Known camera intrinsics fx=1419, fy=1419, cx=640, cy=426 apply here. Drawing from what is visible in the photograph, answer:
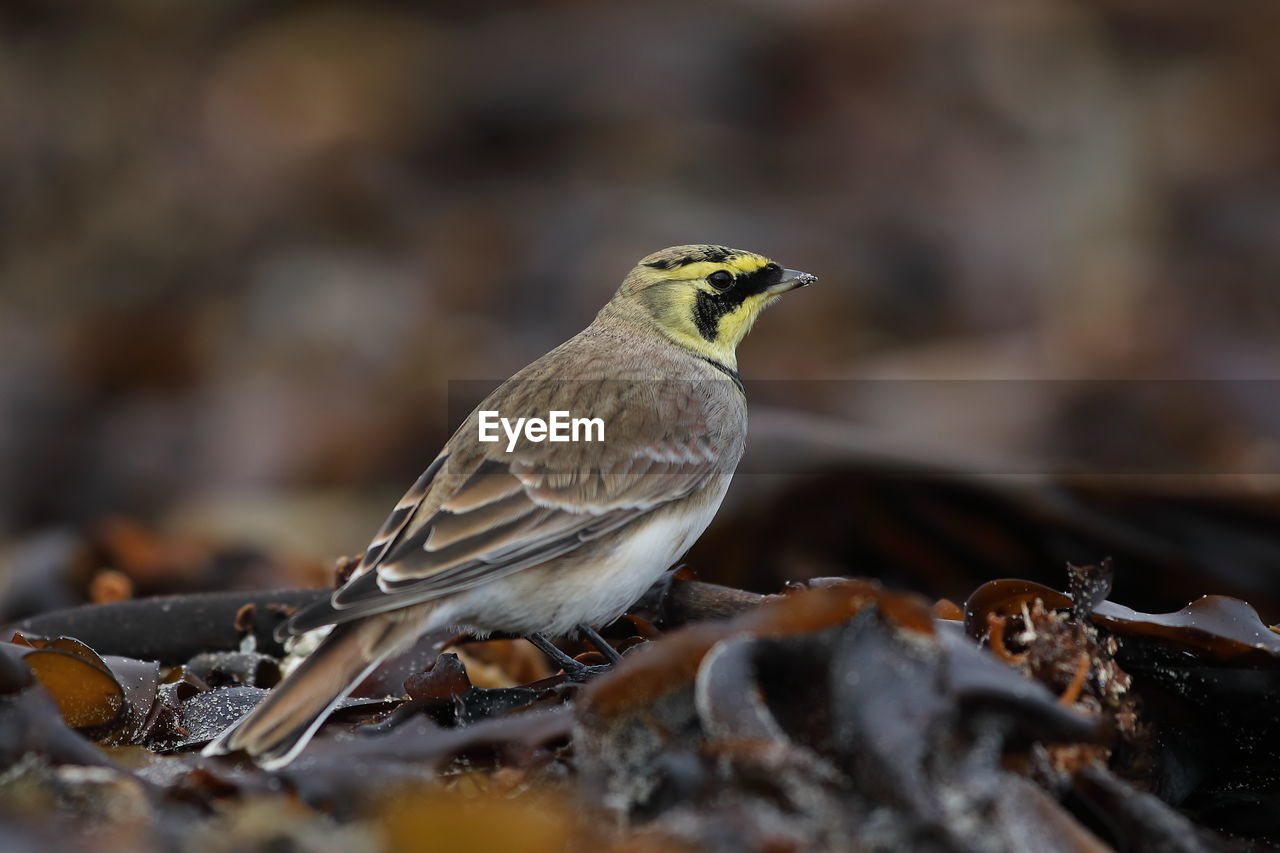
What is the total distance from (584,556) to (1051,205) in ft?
24.7

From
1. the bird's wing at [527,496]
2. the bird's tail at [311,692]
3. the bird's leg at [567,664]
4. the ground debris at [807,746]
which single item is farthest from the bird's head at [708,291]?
the ground debris at [807,746]

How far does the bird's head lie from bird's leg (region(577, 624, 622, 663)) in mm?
1251

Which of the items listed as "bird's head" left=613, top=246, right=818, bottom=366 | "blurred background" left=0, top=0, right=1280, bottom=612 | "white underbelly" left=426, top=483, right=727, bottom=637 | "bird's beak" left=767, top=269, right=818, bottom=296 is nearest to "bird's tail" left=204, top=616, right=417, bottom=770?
"white underbelly" left=426, top=483, right=727, bottom=637

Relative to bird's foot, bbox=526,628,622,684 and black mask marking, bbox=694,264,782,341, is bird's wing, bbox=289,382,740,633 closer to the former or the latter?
bird's foot, bbox=526,628,622,684

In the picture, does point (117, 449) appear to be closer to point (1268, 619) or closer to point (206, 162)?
point (206, 162)

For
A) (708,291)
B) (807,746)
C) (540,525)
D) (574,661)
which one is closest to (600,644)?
(574,661)

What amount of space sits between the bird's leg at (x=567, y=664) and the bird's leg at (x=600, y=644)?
2.0 inches

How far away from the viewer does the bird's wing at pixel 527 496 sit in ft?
10.9

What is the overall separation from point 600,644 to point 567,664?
0.34ft

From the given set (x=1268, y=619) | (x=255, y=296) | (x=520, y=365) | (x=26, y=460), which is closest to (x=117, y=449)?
(x=26, y=460)

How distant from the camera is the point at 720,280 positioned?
462 centimetres

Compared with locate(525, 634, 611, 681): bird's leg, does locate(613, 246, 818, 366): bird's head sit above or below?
above

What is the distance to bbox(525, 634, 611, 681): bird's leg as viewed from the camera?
3.43 m

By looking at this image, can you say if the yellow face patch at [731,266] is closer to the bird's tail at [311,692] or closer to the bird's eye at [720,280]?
the bird's eye at [720,280]
